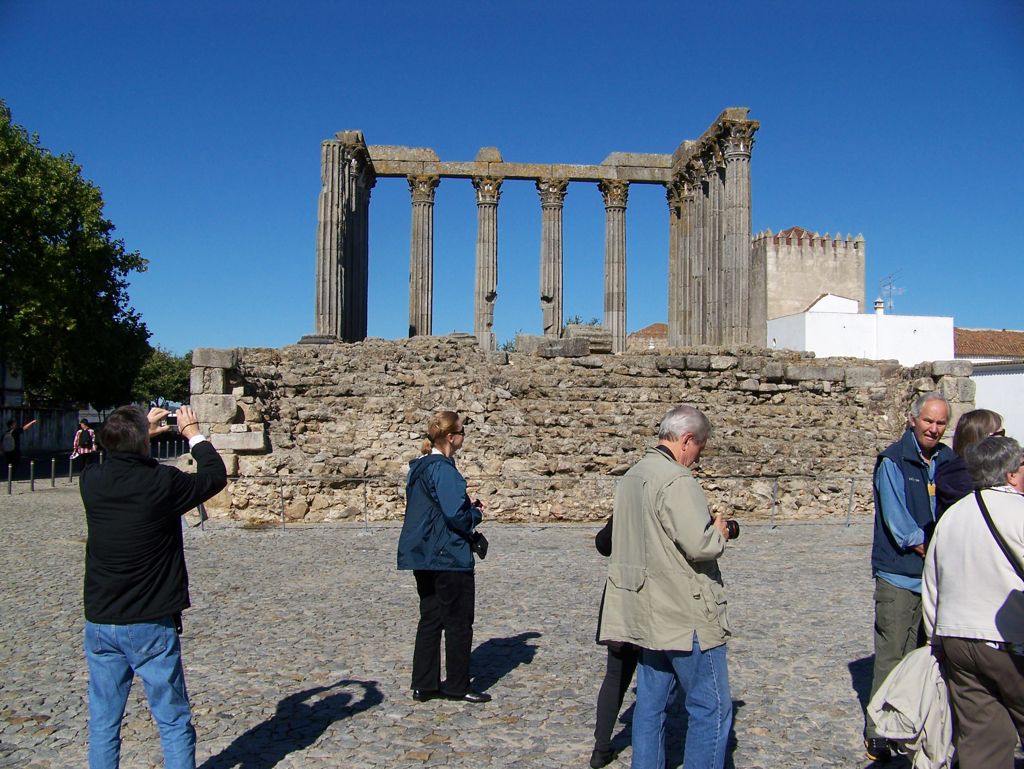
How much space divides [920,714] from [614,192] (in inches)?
999

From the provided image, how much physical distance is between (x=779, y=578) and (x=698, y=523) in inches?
246

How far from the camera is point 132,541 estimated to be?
146 inches

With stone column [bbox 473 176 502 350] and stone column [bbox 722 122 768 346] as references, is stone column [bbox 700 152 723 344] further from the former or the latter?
stone column [bbox 473 176 502 350]

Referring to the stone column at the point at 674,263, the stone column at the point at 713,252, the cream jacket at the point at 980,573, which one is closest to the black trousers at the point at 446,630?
the cream jacket at the point at 980,573

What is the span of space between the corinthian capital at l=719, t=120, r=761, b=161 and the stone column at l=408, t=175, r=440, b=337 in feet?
31.0

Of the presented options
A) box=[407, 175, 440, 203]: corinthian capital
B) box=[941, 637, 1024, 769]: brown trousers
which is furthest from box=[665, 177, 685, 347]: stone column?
box=[941, 637, 1024, 769]: brown trousers

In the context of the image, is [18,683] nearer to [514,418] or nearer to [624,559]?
[624,559]

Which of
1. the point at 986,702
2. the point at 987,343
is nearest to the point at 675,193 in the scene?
the point at 986,702

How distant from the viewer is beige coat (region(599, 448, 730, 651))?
3639mm

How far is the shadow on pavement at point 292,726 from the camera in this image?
445 centimetres

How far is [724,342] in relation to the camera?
2386 cm

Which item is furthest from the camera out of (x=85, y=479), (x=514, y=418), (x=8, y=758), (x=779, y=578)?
(x=514, y=418)

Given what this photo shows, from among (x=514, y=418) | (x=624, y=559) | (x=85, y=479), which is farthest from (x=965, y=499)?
(x=514, y=418)

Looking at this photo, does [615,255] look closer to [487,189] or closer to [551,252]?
[551,252]
